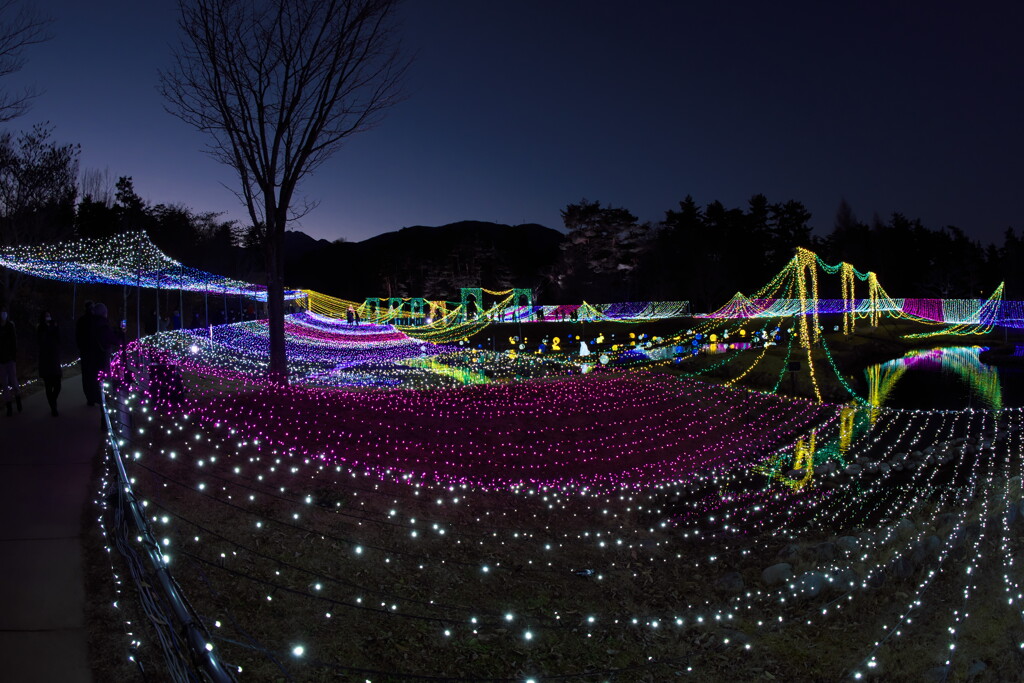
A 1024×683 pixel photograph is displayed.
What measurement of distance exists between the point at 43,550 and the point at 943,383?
883 inches

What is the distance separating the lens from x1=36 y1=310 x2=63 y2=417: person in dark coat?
7.59 metres

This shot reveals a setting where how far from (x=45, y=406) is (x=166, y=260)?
4221mm

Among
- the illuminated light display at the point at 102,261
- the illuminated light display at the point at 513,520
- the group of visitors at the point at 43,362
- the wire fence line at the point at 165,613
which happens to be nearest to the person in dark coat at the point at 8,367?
the group of visitors at the point at 43,362

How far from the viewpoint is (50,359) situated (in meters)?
7.59

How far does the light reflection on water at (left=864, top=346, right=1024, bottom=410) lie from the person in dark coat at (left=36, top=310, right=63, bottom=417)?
17.3 m

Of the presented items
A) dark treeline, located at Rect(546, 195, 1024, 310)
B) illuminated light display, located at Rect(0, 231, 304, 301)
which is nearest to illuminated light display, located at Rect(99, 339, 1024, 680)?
illuminated light display, located at Rect(0, 231, 304, 301)

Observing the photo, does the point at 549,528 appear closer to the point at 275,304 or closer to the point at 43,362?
the point at 275,304

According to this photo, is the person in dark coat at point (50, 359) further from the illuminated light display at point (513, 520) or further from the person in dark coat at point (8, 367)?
the illuminated light display at point (513, 520)

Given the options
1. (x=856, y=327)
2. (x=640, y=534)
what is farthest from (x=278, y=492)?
(x=856, y=327)

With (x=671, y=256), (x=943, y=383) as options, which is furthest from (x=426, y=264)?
(x=943, y=383)

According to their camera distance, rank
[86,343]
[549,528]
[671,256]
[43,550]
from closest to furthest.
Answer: [43,550], [549,528], [86,343], [671,256]

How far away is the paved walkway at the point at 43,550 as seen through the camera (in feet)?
9.93

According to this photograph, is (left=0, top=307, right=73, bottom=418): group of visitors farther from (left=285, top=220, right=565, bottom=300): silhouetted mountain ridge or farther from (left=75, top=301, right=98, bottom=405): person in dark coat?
(left=285, top=220, right=565, bottom=300): silhouetted mountain ridge

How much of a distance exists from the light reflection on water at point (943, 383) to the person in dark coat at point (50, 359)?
1726cm
